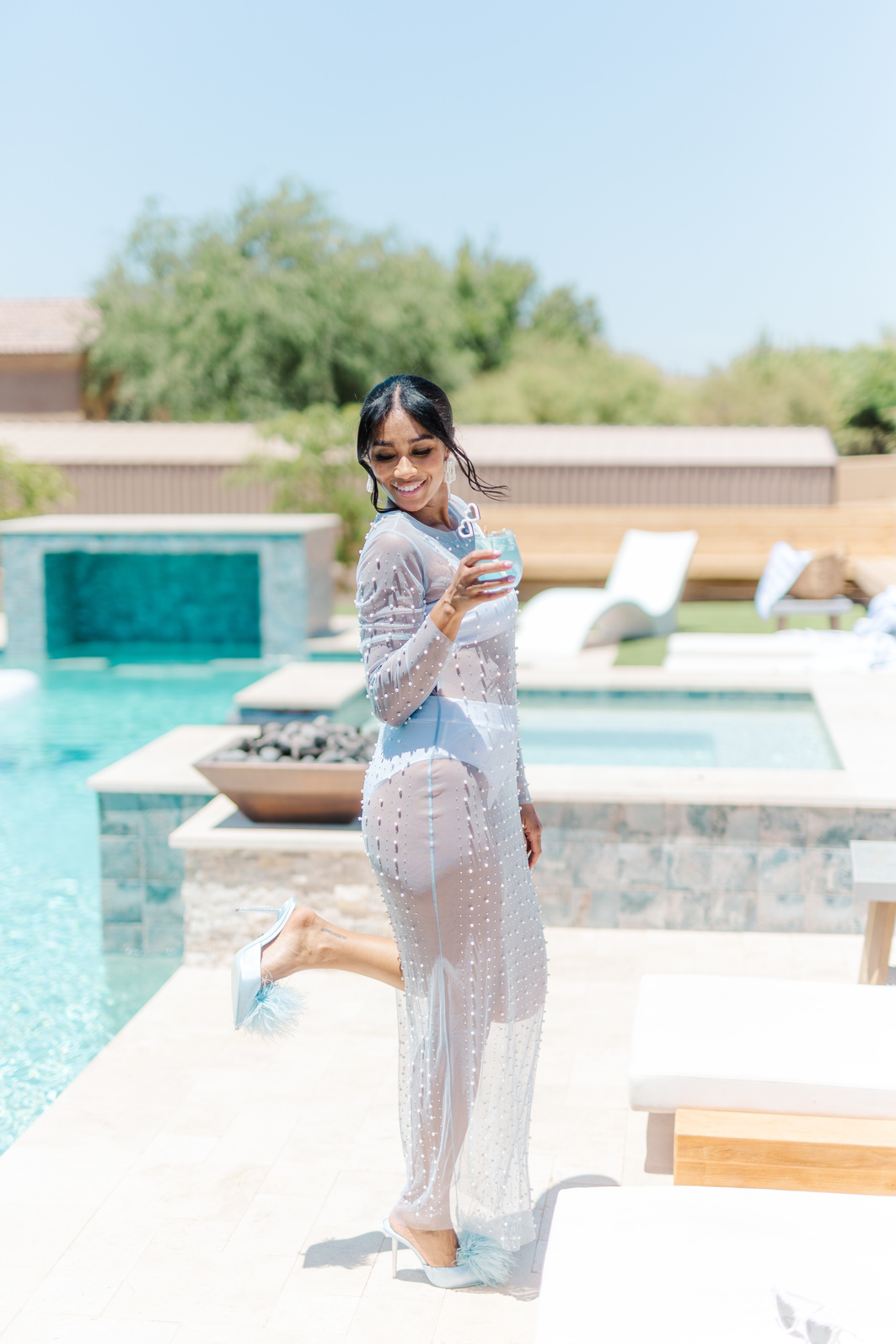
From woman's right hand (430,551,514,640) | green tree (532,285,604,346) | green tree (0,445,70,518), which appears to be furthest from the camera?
green tree (532,285,604,346)

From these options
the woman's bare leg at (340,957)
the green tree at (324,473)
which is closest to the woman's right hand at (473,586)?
the woman's bare leg at (340,957)

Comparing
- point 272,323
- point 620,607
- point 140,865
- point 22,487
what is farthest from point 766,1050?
point 272,323

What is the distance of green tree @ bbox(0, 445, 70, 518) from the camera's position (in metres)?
15.0

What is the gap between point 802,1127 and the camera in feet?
7.99

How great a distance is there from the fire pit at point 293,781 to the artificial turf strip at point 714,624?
561 centimetres

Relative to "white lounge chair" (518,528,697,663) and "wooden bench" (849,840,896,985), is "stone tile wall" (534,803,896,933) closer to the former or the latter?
"wooden bench" (849,840,896,985)

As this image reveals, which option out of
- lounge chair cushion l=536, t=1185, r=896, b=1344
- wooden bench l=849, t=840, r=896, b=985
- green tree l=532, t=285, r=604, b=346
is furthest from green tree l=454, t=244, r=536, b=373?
lounge chair cushion l=536, t=1185, r=896, b=1344

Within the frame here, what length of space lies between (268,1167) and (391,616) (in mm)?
1465

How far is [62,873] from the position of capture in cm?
589

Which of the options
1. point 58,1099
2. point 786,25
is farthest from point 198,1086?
point 786,25

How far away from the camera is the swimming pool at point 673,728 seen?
6.37 meters

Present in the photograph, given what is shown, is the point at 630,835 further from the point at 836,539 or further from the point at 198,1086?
the point at 836,539

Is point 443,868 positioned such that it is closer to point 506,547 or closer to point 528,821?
point 528,821

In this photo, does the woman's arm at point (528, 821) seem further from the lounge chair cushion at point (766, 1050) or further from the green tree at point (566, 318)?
the green tree at point (566, 318)
